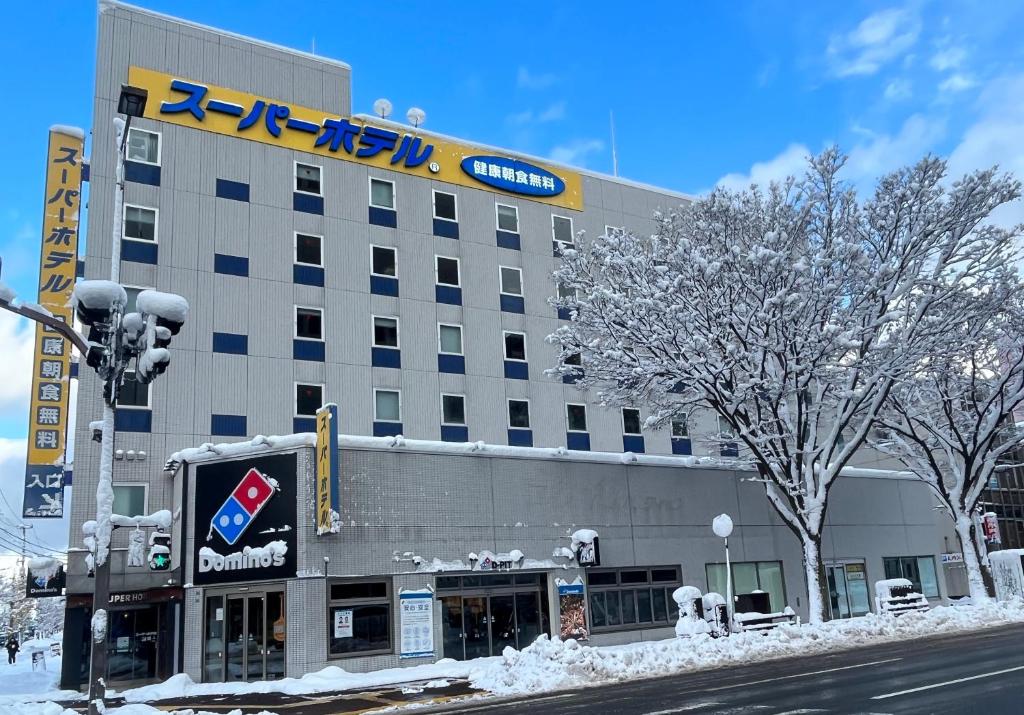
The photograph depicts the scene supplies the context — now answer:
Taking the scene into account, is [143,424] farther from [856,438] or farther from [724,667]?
[856,438]

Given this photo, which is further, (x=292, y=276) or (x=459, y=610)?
(x=292, y=276)

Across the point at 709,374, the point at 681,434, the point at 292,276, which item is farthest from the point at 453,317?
the point at 709,374

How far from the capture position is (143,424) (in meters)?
28.6

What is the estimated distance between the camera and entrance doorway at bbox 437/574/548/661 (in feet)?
83.4

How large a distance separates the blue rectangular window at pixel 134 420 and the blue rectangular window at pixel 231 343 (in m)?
3.31

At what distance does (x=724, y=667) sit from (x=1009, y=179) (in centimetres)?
1647

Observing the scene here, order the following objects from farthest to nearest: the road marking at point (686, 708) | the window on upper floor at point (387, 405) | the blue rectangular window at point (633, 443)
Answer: the blue rectangular window at point (633, 443), the window on upper floor at point (387, 405), the road marking at point (686, 708)

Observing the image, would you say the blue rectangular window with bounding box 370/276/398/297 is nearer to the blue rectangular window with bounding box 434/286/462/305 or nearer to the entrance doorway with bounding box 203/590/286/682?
the blue rectangular window with bounding box 434/286/462/305

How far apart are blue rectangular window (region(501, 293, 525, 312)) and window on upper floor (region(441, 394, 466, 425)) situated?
4801 millimetres

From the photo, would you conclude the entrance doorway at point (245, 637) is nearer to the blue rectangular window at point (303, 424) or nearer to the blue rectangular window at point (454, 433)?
the blue rectangular window at point (303, 424)

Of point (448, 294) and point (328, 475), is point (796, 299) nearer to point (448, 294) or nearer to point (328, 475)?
point (328, 475)

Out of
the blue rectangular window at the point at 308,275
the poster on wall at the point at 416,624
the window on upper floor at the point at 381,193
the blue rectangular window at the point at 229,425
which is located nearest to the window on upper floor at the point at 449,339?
the blue rectangular window at the point at 308,275

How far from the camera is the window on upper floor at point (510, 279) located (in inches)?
1494

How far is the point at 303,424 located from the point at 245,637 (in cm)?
957
